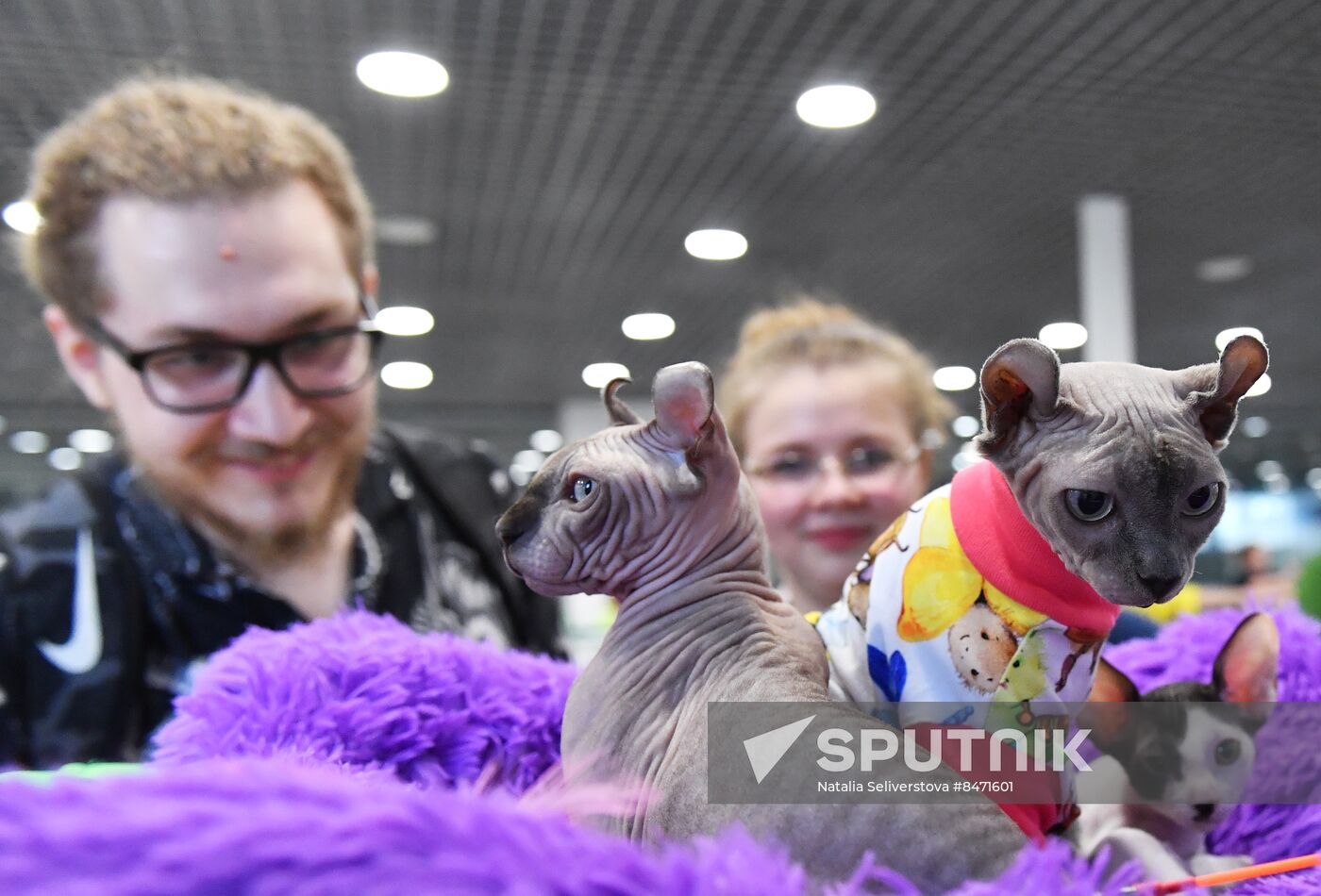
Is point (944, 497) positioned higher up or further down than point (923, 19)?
further down

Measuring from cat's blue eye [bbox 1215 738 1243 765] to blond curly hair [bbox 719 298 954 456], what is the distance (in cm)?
33

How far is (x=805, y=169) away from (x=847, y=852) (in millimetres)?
1886

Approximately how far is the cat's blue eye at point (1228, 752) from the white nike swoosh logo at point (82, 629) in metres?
0.82

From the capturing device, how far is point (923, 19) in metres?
1.43

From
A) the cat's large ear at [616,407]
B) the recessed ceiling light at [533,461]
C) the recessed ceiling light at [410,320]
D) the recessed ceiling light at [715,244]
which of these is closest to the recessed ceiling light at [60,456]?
the recessed ceiling light at [410,320]

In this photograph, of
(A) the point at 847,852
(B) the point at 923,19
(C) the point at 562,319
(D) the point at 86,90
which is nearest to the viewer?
(A) the point at 847,852

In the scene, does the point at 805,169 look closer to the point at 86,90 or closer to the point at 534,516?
the point at 86,90

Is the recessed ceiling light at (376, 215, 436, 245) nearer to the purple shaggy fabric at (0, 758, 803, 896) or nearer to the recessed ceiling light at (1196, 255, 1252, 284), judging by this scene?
the recessed ceiling light at (1196, 255, 1252, 284)

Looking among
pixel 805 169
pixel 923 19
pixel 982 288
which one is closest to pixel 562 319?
pixel 805 169

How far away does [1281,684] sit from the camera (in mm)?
417

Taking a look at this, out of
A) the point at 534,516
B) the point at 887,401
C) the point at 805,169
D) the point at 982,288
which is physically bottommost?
the point at 534,516

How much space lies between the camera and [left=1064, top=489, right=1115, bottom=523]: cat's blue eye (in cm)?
26

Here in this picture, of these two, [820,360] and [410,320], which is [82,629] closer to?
[820,360]

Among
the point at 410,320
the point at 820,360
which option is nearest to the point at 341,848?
the point at 820,360
